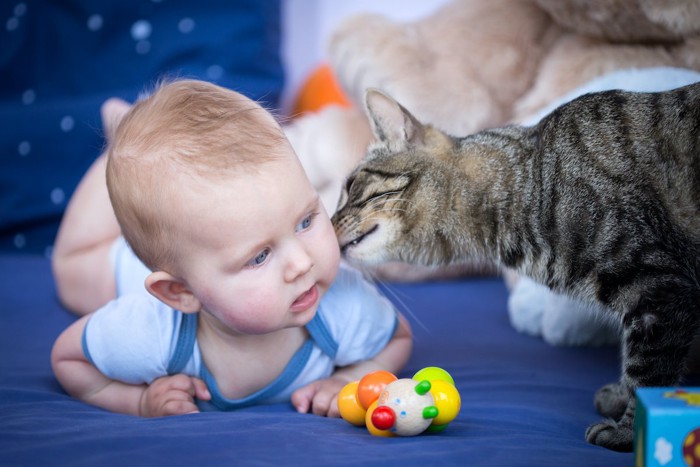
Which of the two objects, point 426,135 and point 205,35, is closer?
point 426,135

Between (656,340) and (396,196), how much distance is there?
20.1 inches

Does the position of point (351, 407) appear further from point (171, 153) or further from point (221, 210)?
point (171, 153)

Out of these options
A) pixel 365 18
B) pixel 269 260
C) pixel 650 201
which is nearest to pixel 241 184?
pixel 269 260

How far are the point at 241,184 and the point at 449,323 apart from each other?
87cm

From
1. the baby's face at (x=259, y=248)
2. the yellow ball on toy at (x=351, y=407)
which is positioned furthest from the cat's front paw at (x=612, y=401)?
the baby's face at (x=259, y=248)

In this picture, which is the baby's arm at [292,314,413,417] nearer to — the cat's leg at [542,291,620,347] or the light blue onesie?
the light blue onesie

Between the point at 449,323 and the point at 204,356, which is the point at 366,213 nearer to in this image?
the point at 204,356

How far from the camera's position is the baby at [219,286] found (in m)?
1.16

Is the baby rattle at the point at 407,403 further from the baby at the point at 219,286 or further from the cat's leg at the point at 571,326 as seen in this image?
the cat's leg at the point at 571,326

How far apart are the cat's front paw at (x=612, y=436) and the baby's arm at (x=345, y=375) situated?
411mm

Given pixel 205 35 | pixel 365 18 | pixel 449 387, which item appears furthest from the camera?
pixel 205 35

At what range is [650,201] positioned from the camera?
4.01 feet

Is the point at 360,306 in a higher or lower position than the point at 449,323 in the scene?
higher

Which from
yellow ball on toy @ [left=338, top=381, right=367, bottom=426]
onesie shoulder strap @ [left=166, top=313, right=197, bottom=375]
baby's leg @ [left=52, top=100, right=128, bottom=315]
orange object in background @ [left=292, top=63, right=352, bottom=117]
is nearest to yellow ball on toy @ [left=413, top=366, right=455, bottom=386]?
yellow ball on toy @ [left=338, top=381, right=367, bottom=426]
